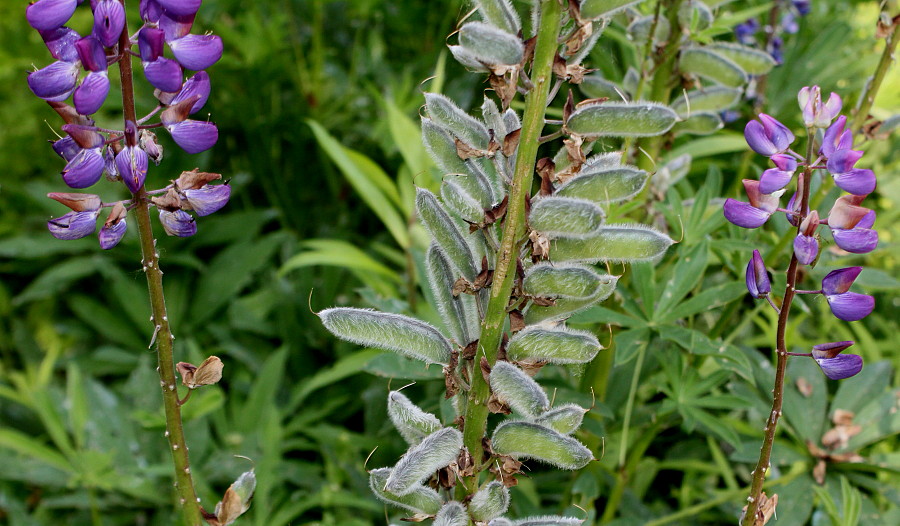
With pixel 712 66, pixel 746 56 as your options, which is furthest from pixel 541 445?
pixel 746 56

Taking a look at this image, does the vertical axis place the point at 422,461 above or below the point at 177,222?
below

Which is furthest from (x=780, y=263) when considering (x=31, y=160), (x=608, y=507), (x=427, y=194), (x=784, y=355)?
(x=31, y=160)

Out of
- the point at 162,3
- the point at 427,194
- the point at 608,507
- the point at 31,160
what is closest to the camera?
the point at 162,3

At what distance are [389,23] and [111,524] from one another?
1.69 meters

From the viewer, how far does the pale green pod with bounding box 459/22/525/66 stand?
0.79 m

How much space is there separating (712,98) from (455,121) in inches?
31.2

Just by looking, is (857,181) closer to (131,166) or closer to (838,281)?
(838,281)

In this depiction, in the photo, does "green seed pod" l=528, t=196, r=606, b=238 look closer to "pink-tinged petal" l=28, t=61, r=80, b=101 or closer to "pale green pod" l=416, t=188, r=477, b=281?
"pale green pod" l=416, t=188, r=477, b=281

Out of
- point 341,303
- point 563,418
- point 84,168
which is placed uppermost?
point 84,168

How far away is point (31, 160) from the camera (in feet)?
9.15

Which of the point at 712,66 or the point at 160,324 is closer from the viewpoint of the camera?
the point at 160,324

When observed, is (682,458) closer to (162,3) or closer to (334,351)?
(334,351)

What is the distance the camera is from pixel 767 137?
0.94 meters

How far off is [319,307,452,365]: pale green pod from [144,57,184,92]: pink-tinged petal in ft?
0.91
